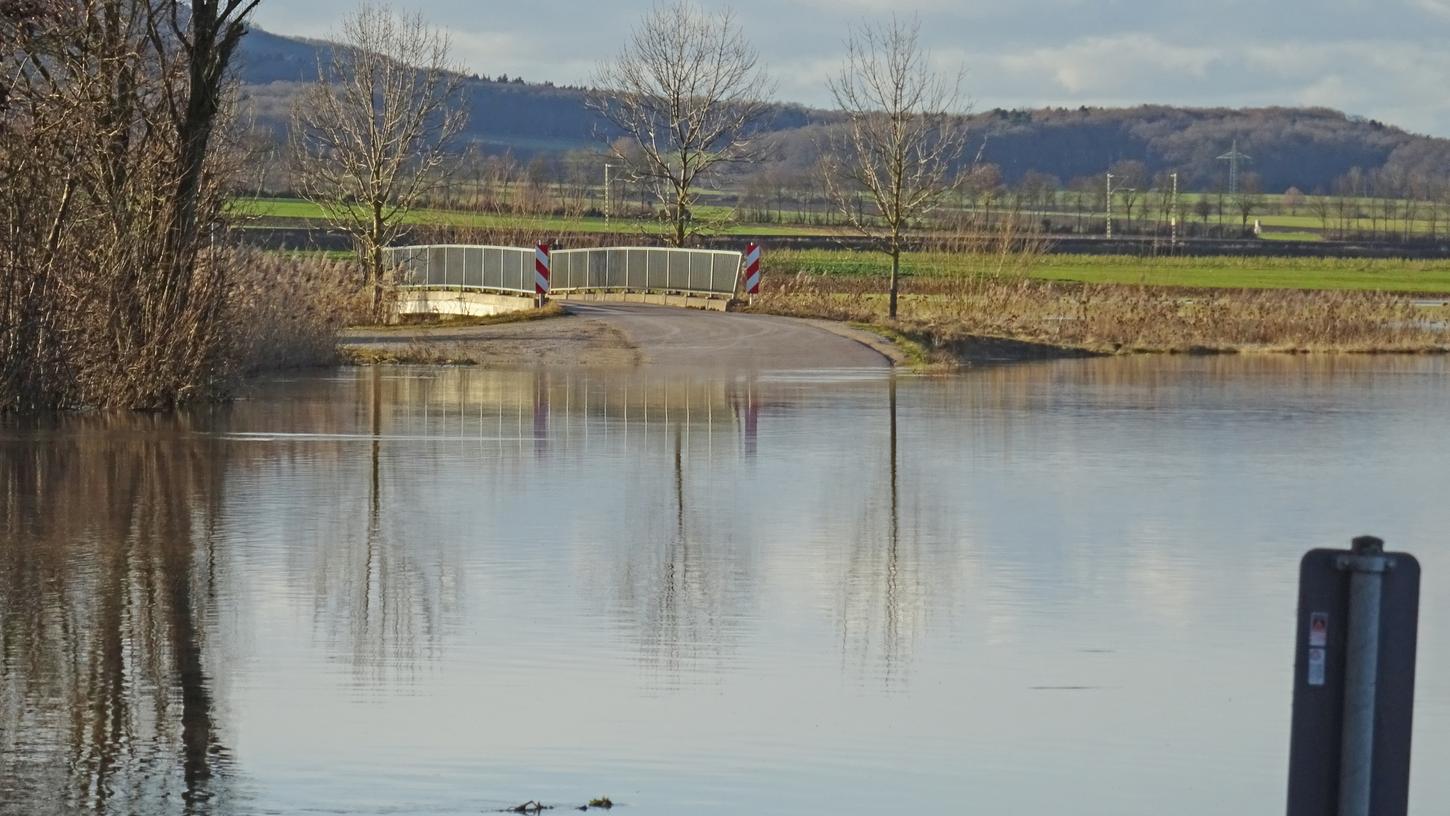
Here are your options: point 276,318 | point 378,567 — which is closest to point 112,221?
point 276,318

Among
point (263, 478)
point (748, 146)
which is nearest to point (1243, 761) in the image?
point (263, 478)

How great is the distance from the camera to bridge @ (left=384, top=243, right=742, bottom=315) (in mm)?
50500

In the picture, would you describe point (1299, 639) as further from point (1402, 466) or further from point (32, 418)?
point (32, 418)

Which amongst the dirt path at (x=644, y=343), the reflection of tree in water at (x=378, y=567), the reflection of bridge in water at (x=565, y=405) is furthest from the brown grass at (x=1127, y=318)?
the reflection of tree in water at (x=378, y=567)

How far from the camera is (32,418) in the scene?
22.1 meters

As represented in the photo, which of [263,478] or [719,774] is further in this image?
[263,478]

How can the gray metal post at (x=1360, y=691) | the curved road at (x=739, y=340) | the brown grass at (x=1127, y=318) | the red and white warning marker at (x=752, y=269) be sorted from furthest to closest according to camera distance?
the red and white warning marker at (x=752, y=269)
the brown grass at (x=1127, y=318)
the curved road at (x=739, y=340)
the gray metal post at (x=1360, y=691)

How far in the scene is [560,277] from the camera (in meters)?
53.6

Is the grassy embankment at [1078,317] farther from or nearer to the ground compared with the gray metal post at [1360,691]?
nearer to the ground

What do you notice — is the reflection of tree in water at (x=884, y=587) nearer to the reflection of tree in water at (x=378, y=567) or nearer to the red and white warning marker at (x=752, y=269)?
the reflection of tree in water at (x=378, y=567)

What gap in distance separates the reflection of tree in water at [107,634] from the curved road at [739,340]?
54.8 feet

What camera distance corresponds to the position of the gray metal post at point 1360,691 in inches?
197

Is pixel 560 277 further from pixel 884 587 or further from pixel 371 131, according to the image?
pixel 884 587

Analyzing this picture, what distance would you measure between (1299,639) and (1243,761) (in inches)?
132
